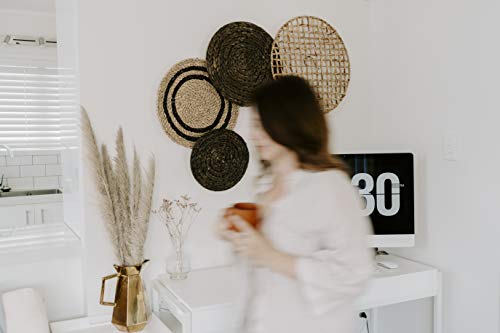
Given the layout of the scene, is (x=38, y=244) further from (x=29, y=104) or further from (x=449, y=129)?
(x=29, y=104)

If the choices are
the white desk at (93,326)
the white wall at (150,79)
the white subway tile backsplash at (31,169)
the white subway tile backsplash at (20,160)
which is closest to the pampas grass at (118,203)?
the white wall at (150,79)

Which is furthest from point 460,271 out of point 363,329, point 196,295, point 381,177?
point 196,295

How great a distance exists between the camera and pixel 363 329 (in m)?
2.84

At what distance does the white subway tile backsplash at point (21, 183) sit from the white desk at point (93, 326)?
2.54m

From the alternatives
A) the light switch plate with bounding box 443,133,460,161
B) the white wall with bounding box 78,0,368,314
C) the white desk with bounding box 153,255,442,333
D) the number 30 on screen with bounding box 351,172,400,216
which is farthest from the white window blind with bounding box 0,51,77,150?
the light switch plate with bounding box 443,133,460,161

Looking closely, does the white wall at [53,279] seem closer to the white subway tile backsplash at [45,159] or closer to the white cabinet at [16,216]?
the white cabinet at [16,216]

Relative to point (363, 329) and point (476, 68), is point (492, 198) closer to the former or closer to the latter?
point (476, 68)

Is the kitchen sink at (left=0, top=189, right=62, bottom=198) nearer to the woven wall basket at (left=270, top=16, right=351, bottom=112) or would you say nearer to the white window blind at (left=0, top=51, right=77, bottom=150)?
the white window blind at (left=0, top=51, right=77, bottom=150)

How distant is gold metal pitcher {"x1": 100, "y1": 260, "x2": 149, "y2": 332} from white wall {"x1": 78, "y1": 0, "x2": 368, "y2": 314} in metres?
0.22

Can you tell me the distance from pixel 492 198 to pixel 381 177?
0.47 meters

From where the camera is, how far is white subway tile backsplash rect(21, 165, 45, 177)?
437 centimetres

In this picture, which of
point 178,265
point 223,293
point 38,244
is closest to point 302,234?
point 223,293

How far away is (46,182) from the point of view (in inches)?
175

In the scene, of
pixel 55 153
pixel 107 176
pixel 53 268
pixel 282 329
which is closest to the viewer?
pixel 282 329
